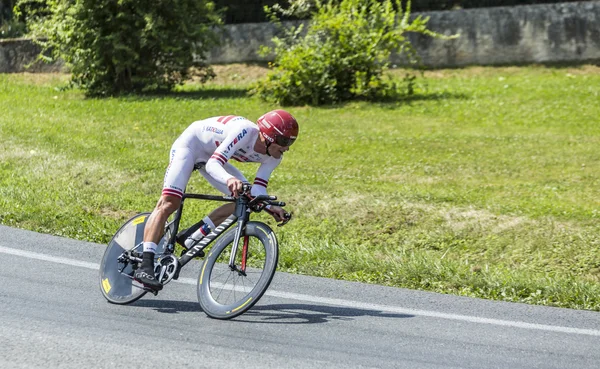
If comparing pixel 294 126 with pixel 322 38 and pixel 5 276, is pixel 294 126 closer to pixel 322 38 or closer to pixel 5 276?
pixel 5 276

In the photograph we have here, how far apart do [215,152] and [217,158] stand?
0.23 ft

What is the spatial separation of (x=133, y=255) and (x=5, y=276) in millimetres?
1265

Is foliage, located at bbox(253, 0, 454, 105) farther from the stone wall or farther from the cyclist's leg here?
the cyclist's leg

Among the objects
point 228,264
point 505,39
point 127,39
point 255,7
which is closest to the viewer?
point 228,264

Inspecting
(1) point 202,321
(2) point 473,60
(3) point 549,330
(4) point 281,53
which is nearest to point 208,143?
(1) point 202,321

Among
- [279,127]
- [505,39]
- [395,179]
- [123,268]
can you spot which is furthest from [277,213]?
[505,39]

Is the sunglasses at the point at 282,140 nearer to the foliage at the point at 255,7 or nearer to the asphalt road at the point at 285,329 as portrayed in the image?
the asphalt road at the point at 285,329

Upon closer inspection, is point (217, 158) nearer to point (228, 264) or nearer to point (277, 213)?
point (277, 213)

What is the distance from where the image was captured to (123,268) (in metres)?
7.23

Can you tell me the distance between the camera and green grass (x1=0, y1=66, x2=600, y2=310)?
344 inches

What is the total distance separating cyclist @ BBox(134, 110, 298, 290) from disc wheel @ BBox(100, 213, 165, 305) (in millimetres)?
198

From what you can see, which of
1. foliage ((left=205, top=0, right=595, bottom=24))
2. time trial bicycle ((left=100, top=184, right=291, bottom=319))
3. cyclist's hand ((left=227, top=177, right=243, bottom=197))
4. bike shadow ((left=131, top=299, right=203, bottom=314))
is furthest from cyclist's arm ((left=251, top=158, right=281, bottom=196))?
foliage ((left=205, top=0, right=595, bottom=24))

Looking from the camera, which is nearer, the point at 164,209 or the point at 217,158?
the point at 217,158

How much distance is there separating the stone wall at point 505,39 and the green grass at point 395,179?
2285mm
